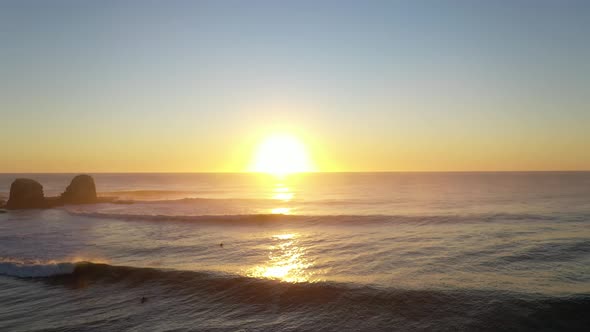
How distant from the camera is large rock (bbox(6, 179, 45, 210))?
201 ft

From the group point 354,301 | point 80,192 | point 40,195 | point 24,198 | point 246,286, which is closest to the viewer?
point 354,301

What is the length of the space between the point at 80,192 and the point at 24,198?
9074 millimetres

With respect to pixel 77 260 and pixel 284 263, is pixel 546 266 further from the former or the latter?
pixel 77 260

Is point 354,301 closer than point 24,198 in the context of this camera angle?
Yes

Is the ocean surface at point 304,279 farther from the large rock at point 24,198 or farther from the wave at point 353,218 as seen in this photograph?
the large rock at point 24,198

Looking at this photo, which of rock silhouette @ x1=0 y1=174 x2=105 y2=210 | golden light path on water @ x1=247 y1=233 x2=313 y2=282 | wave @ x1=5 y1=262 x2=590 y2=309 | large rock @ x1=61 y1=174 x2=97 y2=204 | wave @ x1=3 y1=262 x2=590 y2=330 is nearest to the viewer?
wave @ x1=3 y1=262 x2=590 y2=330

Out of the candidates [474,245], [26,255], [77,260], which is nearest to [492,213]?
[474,245]

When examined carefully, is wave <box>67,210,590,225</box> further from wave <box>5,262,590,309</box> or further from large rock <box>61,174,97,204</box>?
wave <box>5,262,590,309</box>

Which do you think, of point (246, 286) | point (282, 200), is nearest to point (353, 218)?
point (246, 286)

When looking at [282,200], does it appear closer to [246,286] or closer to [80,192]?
[80,192]

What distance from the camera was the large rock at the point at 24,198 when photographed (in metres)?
61.4

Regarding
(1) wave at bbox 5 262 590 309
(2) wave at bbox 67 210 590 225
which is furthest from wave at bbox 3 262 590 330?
(2) wave at bbox 67 210 590 225

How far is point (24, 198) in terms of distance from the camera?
61656 millimetres

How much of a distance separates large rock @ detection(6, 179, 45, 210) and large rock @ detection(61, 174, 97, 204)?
4.76 meters
